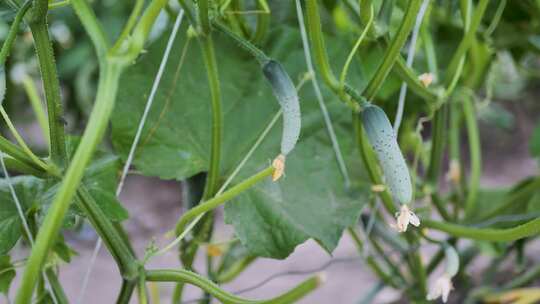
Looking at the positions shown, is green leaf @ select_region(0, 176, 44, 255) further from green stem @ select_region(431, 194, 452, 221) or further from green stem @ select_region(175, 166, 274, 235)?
green stem @ select_region(431, 194, 452, 221)

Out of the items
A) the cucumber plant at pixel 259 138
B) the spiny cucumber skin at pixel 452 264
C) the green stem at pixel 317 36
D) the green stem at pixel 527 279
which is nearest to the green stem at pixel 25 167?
the cucumber plant at pixel 259 138

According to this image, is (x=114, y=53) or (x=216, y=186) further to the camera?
(x=216, y=186)

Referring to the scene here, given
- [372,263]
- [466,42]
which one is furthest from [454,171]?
[466,42]

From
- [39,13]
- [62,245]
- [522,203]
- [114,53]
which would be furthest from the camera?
[522,203]

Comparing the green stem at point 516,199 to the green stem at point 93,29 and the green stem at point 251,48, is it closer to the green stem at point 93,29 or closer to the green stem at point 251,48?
the green stem at point 251,48

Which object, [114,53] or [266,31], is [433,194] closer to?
[266,31]

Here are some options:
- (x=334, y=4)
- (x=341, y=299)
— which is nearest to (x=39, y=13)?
(x=334, y=4)

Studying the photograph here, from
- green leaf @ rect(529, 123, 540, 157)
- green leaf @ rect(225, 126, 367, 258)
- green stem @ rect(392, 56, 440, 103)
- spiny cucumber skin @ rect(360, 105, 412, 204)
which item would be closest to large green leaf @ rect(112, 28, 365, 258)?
green leaf @ rect(225, 126, 367, 258)
